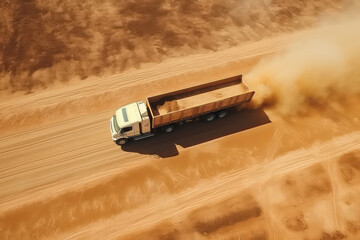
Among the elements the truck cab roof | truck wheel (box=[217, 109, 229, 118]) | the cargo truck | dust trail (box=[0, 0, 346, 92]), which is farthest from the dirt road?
dust trail (box=[0, 0, 346, 92])

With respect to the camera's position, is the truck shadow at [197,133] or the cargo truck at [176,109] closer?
the cargo truck at [176,109]

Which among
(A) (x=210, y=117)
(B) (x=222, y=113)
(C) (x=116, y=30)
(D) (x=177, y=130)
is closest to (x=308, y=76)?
(B) (x=222, y=113)

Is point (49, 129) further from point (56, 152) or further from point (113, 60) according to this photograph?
point (113, 60)

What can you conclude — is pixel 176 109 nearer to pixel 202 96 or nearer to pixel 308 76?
pixel 202 96

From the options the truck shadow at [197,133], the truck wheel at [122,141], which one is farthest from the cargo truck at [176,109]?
the truck shadow at [197,133]

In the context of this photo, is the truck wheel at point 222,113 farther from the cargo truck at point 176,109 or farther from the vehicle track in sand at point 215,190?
the vehicle track in sand at point 215,190

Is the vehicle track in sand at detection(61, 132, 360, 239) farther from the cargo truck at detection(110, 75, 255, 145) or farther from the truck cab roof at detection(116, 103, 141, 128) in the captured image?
the truck cab roof at detection(116, 103, 141, 128)
